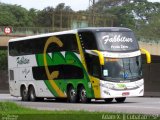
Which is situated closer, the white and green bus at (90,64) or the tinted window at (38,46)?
the white and green bus at (90,64)

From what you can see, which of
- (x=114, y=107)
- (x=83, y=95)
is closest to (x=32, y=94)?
(x=83, y=95)

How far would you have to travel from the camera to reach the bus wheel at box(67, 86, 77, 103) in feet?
103

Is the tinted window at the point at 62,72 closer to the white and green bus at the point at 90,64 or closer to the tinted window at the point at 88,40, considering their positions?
the white and green bus at the point at 90,64

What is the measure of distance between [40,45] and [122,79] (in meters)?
6.57

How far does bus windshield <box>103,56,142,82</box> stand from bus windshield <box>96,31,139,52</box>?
56 centimetres

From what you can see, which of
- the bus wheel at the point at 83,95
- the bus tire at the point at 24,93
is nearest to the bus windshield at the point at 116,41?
the bus wheel at the point at 83,95

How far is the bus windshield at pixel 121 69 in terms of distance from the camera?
29328 mm

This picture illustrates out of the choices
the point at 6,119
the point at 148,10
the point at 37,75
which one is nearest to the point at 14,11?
the point at 148,10

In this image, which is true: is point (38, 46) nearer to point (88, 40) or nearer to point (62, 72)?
point (62, 72)

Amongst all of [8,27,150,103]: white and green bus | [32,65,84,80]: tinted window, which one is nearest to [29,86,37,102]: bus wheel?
[32,65,84,80]: tinted window

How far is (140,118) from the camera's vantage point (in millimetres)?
15617

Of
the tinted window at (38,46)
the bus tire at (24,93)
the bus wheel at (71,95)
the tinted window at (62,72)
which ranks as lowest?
the bus tire at (24,93)

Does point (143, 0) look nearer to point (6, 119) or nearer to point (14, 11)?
point (14, 11)

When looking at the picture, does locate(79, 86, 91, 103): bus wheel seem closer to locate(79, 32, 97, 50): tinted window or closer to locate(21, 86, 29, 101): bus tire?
locate(79, 32, 97, 50): tinted window
